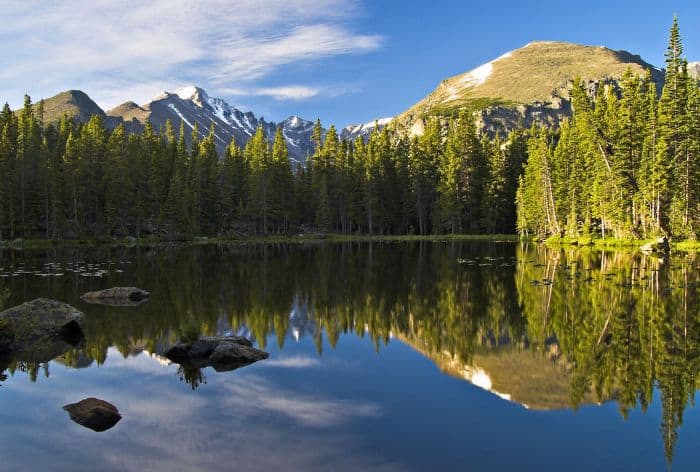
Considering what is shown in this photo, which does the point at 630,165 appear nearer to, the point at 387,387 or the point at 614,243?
the point at 614,243

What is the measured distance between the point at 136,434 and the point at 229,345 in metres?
5.58

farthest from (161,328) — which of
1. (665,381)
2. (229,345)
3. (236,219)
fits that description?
(236,219)

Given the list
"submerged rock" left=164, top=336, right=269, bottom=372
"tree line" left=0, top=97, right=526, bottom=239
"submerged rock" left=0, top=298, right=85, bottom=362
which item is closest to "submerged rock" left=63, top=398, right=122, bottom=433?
"submerged rock" left=164, top=336, right=269, bottom=372

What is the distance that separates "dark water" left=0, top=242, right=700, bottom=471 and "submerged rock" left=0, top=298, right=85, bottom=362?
71 centimetres

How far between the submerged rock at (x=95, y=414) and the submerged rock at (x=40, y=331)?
5.70 meters

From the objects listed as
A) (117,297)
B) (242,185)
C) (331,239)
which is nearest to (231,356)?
(117,297)

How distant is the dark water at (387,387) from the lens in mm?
9562

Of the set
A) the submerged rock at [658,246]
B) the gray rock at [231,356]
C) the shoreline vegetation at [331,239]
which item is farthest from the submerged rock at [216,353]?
the shoreline vegetation at [331,239]

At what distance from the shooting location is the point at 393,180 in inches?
4695

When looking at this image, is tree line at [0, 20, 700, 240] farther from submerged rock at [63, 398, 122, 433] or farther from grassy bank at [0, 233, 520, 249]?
submerged rock at [63, 398, 122, 433]

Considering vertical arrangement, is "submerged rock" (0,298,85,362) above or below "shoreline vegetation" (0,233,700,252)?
below

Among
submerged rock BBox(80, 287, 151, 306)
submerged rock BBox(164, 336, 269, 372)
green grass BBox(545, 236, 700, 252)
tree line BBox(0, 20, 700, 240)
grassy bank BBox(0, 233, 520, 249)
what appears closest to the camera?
submerged rock BBox(164, 336, 269, 372)

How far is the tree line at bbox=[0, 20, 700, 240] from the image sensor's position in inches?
2505

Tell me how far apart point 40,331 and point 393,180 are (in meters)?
104
